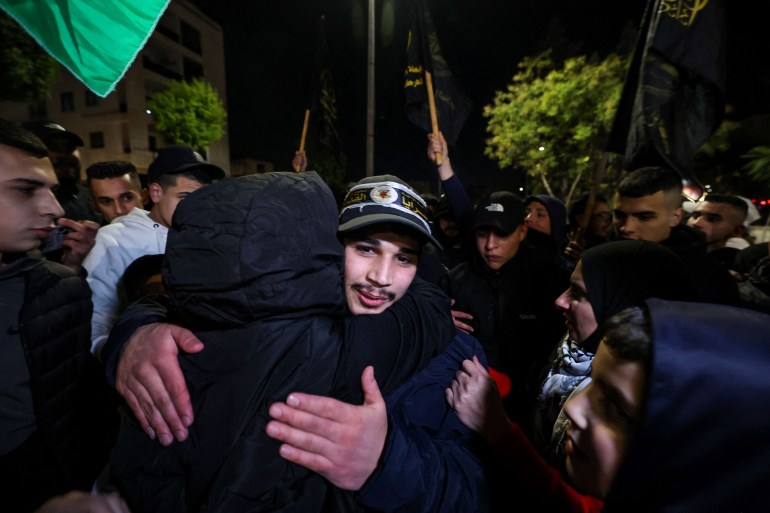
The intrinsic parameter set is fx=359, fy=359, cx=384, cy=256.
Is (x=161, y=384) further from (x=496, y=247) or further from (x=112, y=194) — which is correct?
(x=112, y=194)

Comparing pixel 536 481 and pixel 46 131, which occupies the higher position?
pixel 46 131

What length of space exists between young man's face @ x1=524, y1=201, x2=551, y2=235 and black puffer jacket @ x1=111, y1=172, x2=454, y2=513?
4499 mm

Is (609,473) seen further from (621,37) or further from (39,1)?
(621,37)

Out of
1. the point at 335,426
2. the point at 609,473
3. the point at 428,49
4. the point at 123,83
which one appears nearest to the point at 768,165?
the point at 428,49

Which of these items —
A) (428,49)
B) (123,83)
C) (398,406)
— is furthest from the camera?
(123,83)

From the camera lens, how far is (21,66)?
8.99 meters

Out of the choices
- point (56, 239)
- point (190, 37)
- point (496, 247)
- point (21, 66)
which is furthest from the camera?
point (190, 37)

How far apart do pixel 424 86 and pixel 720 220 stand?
473cm

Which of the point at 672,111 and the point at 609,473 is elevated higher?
the point at 672,111

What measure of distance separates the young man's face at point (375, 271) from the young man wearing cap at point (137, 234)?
168 centimetres

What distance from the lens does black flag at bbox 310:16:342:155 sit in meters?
8.02

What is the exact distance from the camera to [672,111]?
3.12 m

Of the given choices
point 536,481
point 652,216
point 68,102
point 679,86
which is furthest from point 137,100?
point 536,481

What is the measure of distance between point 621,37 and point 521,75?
6.75 m
